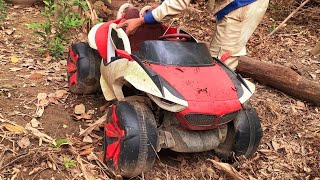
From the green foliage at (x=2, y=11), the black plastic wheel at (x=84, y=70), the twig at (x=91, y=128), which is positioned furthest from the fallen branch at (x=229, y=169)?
the green foliage at (x=2, y=11)

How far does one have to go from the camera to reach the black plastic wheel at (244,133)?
11.6 feet

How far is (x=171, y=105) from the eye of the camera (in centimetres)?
312

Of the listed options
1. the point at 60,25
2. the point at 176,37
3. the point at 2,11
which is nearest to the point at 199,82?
the point at 176,37

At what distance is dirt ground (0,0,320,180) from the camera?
129 inches

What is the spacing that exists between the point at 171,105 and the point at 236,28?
149cm

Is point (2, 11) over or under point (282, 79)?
under

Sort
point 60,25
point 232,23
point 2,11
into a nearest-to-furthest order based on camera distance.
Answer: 1. point 232,23
2. point 60,25
3. point 2,11

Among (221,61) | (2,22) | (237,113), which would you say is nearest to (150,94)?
(237,113)

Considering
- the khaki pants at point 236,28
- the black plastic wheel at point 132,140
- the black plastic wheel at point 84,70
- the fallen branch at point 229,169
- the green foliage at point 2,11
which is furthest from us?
the green foliage at point 2,11

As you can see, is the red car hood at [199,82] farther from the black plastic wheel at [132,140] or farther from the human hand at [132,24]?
the human hand at [132,24]

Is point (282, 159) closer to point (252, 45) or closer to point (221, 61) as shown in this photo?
point (221, 61)

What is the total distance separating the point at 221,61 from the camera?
389cm

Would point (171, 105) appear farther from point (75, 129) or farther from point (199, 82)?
→ point (75, 129)

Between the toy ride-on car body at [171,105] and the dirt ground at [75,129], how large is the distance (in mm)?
267
